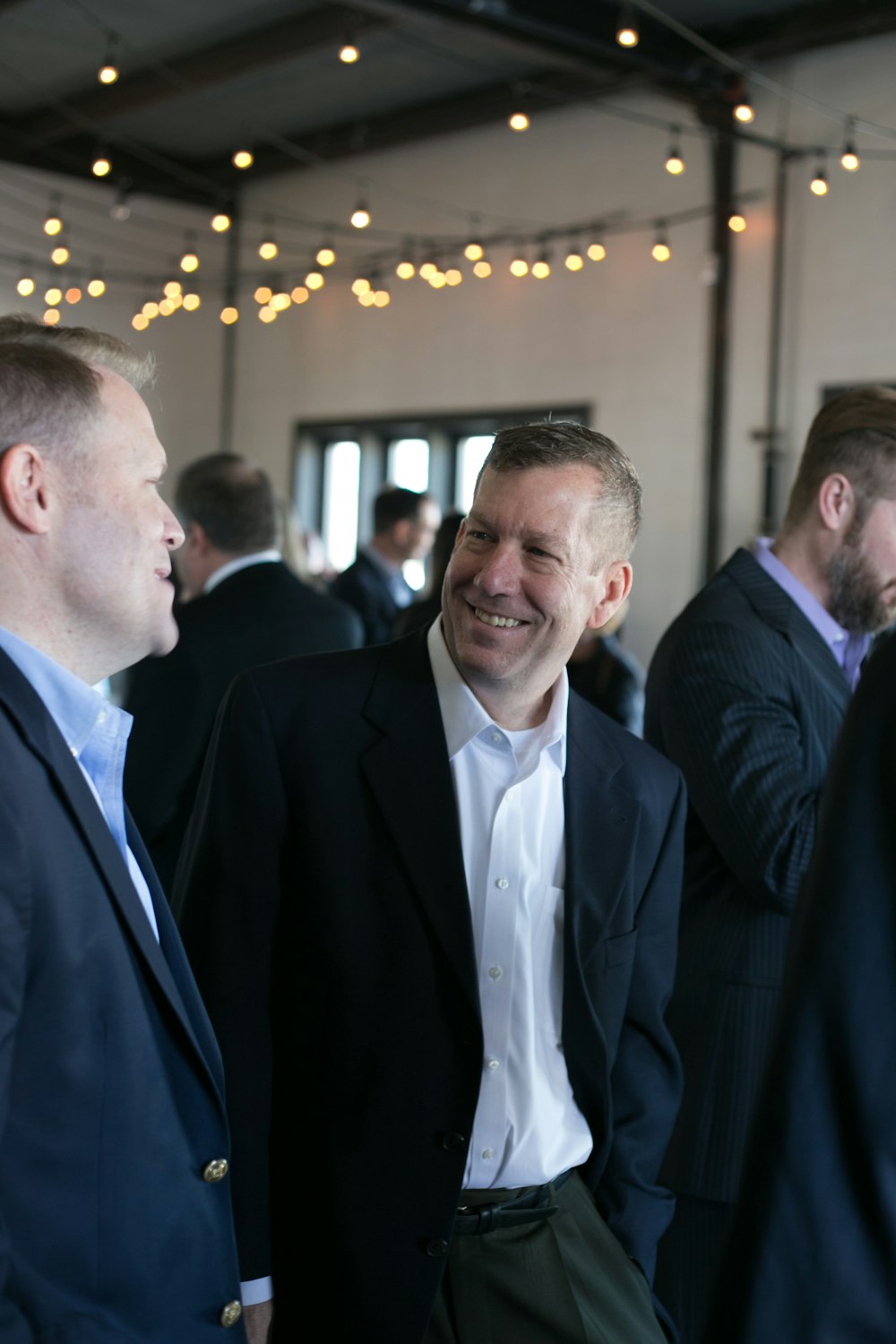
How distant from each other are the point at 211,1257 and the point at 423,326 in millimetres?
10243

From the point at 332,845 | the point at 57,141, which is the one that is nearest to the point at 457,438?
the point at 57,141

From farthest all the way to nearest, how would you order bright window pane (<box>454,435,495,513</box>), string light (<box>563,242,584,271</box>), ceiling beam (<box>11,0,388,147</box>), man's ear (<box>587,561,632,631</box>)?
bright window pane (<box>454,435,495,513</box>)
ceiling beam (<box>11,0,388,147</box>)
string light (<box>563,242,584,271</box>)
man's ear (<box>587,561,632,631</box>)

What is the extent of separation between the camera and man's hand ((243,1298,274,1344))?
1.90 metres

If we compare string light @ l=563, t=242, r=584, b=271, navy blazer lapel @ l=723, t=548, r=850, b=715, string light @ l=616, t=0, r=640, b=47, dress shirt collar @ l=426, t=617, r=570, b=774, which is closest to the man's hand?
dress shirt collar @ l=426, t=617, r=570, b=774

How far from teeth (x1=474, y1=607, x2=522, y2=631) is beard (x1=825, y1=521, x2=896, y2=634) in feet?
2.86

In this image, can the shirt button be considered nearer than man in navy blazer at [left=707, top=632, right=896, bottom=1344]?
No

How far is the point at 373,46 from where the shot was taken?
9664 millimetres

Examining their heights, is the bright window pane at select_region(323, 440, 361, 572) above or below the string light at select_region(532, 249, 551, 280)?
below

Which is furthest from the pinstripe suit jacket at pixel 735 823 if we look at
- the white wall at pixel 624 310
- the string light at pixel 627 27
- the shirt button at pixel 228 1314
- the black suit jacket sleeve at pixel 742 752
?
the white wall at pixel 624 310

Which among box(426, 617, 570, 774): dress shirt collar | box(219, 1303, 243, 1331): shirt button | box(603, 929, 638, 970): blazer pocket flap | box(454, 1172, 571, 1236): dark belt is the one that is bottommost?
box(454, 1172, 571, 1236): dark belt

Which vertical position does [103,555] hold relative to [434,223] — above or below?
below

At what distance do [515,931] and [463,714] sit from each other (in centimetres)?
31

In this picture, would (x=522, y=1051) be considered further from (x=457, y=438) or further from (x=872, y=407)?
(x=457, y=438)

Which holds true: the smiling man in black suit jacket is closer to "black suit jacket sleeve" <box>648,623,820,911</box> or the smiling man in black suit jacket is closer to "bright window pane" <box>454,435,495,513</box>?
"black suit jacket sleeve" <box>648,623,820,911</box>
